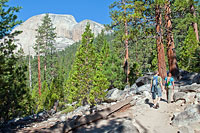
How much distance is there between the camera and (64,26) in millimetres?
120250

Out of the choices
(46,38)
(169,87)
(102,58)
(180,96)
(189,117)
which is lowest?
(189,117)

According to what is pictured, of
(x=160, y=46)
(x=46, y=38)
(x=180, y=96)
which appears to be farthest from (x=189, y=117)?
(x=46, y=38)

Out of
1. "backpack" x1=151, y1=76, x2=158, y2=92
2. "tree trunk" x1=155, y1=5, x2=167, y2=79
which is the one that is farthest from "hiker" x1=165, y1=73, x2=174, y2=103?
"tree trunk" x1=155, y1=5, x2=167, y2=79

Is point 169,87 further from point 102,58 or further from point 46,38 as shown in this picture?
point 46,38

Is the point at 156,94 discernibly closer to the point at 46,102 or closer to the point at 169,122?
the point at 169,122

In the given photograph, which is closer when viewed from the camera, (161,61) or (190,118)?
(190,118)

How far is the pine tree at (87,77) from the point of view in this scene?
15992mm

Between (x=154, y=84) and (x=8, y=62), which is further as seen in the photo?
(x=8, y=62)

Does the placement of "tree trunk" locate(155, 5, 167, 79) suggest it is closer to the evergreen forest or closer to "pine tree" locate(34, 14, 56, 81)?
the evergreen forest

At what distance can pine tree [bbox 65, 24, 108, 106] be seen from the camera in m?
16.0

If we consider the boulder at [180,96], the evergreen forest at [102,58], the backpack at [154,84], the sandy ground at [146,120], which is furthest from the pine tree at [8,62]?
the boulder at [180,96]

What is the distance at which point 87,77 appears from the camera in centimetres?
1661

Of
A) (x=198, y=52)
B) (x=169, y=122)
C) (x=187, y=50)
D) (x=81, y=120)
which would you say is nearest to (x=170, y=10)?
(x=198, y=52)

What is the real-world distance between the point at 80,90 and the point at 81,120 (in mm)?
11034
